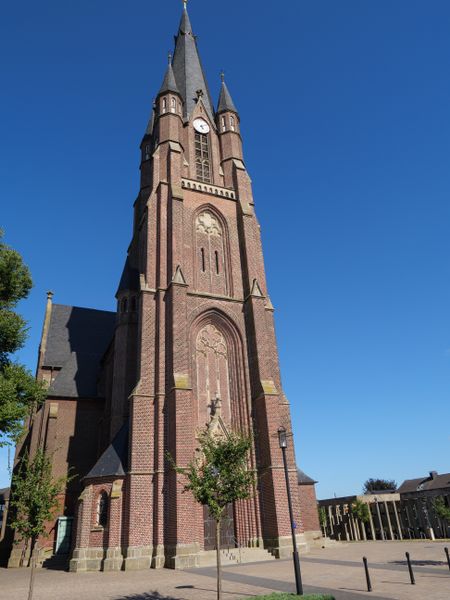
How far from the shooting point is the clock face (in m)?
34.4

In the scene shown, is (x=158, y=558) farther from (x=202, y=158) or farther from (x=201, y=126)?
(x=201, y=126)

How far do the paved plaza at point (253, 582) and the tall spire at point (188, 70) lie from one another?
30807 mm

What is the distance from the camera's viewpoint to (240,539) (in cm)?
2156

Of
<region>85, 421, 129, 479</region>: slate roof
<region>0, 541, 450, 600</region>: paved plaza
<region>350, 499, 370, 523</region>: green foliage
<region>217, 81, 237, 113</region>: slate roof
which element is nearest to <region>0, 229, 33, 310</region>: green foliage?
<region>85, 421, 129, 479</region>: slate roof

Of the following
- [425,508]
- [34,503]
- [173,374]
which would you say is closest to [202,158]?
[173,374]

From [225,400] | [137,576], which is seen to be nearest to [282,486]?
[225,400]

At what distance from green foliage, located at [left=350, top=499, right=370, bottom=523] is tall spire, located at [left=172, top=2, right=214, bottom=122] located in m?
55.2

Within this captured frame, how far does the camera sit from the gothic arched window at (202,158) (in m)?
32.2

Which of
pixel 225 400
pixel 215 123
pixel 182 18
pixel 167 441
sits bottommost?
pixel 167 441

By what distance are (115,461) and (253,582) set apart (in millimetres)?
10246

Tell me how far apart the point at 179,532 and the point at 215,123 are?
29973 millimetres

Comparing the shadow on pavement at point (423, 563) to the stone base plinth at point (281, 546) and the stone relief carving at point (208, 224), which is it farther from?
the stone relief carving at point (208, 224)

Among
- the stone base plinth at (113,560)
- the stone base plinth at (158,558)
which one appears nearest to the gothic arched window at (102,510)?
the stone base plinth at (113,560)

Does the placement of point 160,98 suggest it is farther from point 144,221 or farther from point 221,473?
point 221,473
